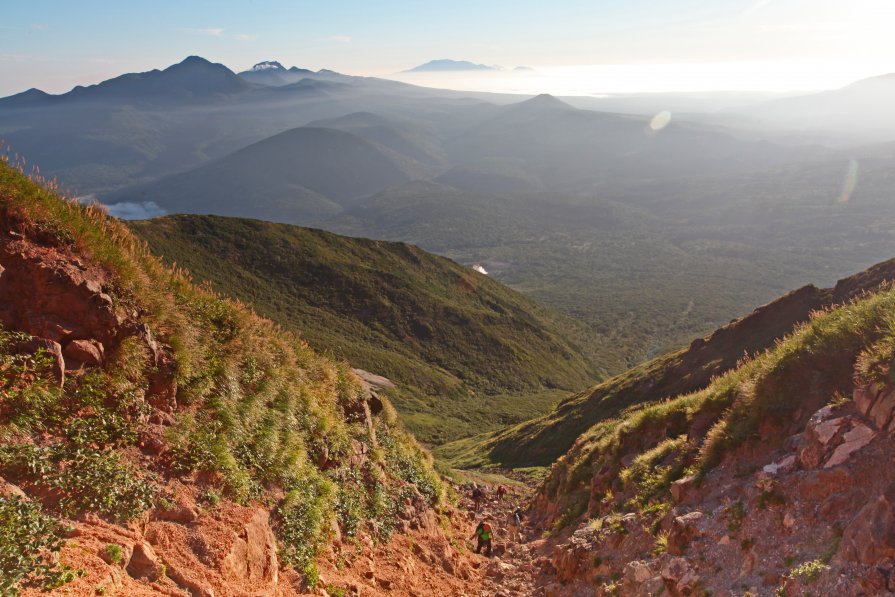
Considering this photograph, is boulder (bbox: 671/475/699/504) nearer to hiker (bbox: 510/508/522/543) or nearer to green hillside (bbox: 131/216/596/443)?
hiker (bbox: 510/508/522/543)

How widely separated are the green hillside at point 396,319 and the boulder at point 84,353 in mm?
58572

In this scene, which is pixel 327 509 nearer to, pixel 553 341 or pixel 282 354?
pixel 282 354

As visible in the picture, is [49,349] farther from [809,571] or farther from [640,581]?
[809,571]

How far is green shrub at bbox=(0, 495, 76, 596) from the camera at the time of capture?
18.2 feet

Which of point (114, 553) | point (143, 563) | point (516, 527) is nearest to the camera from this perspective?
point (114, 553)

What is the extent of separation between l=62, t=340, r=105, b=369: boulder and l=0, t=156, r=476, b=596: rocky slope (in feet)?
0.08

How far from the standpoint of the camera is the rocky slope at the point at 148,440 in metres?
6.80

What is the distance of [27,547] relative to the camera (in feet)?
19.2

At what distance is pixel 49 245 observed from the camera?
9.62 metres

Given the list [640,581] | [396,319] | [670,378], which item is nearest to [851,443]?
[640,581]

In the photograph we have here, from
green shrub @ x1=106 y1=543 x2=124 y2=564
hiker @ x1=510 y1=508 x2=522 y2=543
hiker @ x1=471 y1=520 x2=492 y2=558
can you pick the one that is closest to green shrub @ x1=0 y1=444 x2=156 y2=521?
green shrub @ x1=106 y1=543 x2=124 y2=564

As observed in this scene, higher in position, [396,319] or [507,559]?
[507,559]

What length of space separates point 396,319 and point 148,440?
8499 centimetres

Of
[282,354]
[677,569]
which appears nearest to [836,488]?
[677,569]
